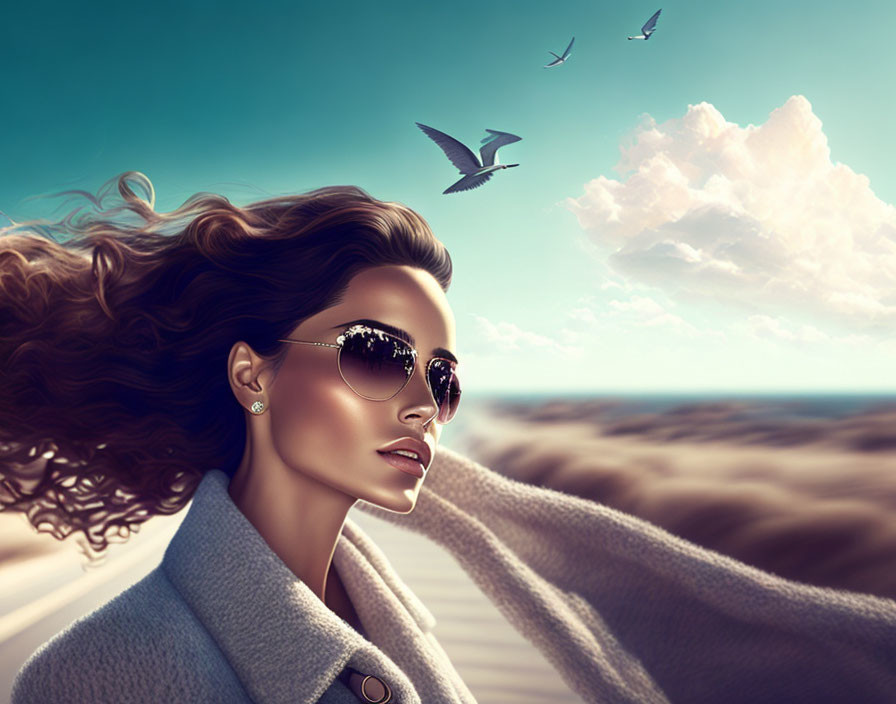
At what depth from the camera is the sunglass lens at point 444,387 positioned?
80 centimetres

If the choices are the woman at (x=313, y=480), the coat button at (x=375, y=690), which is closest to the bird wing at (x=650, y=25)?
the woman at (x=313, y=480)

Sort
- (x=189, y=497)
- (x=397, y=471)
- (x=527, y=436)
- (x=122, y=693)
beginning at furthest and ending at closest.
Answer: (x=527, y=436) < (x=189, y=497) < (x=397, y=471) < (x=122, y=693)

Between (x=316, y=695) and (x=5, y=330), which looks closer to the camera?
(x=316, y=695)

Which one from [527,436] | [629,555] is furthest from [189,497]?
[527,436]

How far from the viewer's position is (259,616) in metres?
0.68

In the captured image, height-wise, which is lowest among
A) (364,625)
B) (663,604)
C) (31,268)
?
(364,625)

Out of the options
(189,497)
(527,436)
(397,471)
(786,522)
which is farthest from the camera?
(527,436)

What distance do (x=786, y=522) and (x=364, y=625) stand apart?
2.68 ft

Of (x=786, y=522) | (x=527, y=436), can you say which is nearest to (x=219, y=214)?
(x=786, y=522)

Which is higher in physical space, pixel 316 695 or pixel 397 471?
pixel 397 471

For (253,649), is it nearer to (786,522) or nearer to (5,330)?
(5,330)

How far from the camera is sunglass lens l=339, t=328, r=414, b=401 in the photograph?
751 mm

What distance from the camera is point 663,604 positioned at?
0.92 meters

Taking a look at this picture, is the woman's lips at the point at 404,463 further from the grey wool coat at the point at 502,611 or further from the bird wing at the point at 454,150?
the bird wing at the point at 454,150
